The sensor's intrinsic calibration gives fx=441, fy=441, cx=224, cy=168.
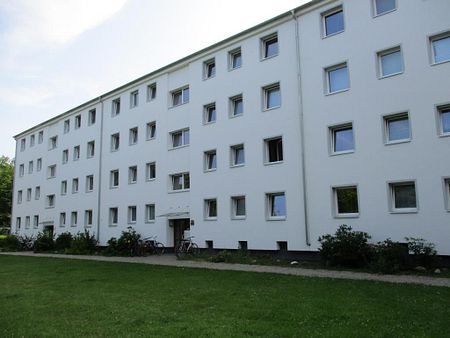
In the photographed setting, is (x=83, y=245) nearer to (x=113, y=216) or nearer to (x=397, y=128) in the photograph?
(x=113, y=216)

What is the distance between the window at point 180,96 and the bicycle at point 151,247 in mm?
9040

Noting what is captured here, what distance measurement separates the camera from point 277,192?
71.3 ft

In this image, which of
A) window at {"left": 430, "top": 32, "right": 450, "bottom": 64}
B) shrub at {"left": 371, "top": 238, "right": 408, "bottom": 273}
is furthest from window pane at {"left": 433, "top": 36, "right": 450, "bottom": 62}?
shrub at {"left": 371, "top": 238, "right": 408, "bottom": 273}

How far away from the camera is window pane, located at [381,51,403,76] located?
1836cm

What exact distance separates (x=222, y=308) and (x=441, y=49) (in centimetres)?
1407

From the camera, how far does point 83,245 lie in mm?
31156

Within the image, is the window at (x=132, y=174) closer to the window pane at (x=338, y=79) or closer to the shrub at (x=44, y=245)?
the shrub at (x=44, y=245)

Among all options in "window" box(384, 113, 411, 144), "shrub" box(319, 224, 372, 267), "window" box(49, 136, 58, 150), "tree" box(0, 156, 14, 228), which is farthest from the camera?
"tree" box(0, 156, 14, 228)

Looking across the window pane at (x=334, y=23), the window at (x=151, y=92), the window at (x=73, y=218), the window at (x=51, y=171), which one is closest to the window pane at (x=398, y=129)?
the window pane at (x=334, y=23)

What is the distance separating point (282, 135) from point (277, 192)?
282 cm

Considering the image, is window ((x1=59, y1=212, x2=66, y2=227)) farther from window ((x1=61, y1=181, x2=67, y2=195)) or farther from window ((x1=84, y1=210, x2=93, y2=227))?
window ((x1=84, y1=210, x2=93, y2=227))

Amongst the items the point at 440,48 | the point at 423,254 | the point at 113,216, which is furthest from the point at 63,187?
the point at 440,48

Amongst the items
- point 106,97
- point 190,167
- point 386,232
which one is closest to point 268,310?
point 386,232

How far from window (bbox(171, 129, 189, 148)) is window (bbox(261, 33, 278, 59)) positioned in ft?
23.8
